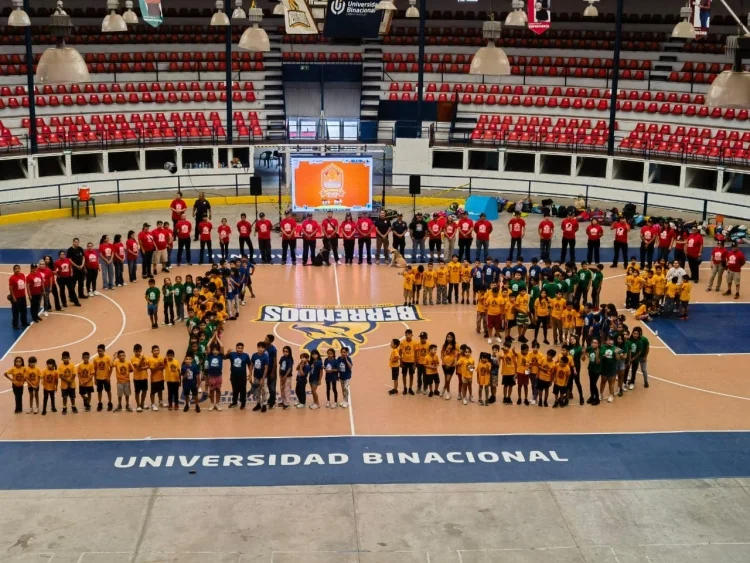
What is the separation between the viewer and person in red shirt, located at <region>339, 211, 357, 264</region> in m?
28.7

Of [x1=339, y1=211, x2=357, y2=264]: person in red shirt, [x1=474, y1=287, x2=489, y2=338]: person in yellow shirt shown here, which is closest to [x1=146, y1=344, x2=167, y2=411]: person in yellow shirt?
[x1=474, y1=287, x2=489, y2=338]: person in yellow shirt

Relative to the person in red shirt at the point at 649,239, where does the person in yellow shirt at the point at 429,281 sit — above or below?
below

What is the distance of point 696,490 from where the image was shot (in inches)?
650

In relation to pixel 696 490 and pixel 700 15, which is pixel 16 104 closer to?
pixel 700 15

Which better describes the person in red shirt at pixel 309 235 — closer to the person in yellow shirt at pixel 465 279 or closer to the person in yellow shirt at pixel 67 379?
the person in yellow shirt at pixel 465 279

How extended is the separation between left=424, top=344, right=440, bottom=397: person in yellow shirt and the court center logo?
2.86 m

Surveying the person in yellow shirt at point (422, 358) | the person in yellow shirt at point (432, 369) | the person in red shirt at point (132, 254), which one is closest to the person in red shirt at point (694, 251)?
the person in yellow shirt at point (432, 369)

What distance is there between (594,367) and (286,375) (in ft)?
19.0

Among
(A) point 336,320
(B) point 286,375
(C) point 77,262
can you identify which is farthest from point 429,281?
(C) point 77,262

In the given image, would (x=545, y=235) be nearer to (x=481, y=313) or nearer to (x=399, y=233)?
(x=399, y=233)

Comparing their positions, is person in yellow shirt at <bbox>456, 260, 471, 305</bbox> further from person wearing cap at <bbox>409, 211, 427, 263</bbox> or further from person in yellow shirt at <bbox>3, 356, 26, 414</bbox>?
person in yellow shirt at <bbox>3, 356, 26, 414</bbox>

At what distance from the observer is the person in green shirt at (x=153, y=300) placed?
913 inches

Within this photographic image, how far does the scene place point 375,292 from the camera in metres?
26.8

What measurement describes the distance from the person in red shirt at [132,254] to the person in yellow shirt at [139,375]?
8099mm
